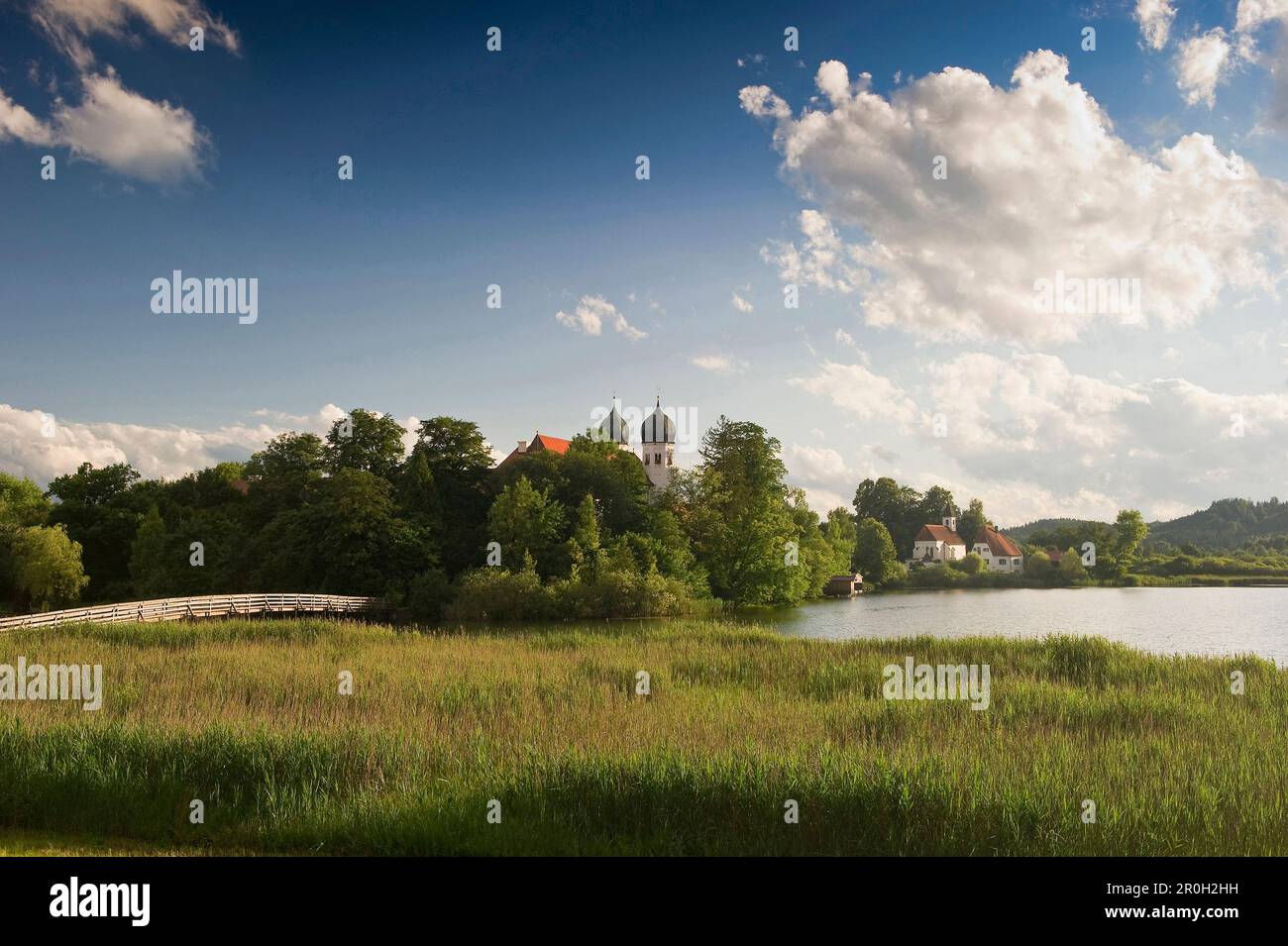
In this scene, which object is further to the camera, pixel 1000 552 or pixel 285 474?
pixel 1000 552

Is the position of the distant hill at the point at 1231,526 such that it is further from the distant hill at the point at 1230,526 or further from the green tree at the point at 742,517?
the green tree at the point at 742,517

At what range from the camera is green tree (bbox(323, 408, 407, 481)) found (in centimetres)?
5772

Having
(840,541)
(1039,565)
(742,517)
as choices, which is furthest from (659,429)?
(1039,565)

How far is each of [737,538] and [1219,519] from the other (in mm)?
133075

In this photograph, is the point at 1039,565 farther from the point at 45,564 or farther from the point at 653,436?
the point at 45,564

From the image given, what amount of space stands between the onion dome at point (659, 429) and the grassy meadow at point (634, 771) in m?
75.8

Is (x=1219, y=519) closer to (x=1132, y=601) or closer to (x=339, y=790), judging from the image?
(x=1132, y=601)

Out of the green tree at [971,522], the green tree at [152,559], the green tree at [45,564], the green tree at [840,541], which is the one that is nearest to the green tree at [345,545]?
the green tree at [152,559]

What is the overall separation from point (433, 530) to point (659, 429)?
1625 inches

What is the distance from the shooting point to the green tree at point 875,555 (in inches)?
3615

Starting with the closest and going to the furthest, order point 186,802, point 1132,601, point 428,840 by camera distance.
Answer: point 428,840, point 186,802, point 1132,601

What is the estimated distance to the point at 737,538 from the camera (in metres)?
59.1

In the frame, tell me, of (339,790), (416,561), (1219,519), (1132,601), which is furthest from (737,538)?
(1219,519)

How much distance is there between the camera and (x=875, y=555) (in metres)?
93.9
